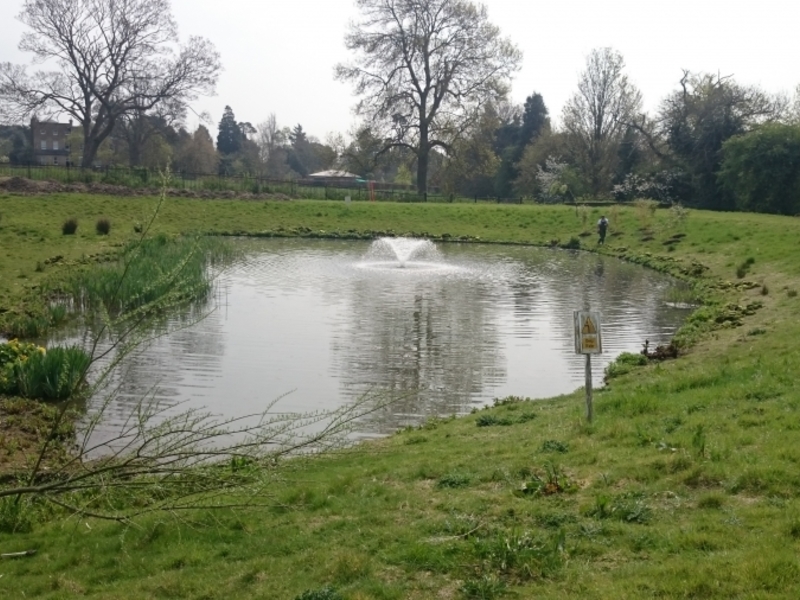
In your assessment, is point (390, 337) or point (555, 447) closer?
point (555, 447)

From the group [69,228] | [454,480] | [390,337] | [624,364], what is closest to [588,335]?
[454,480]

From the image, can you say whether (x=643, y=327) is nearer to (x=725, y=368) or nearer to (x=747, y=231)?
(x=725, y=368)

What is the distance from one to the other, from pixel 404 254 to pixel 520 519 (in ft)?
92.5

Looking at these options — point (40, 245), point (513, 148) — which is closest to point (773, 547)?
point (40, 245)

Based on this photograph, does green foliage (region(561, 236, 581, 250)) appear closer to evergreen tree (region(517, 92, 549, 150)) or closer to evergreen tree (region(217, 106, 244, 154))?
evergreen tree (region(517, 92, 549, 150))

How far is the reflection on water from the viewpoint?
41.3 ft

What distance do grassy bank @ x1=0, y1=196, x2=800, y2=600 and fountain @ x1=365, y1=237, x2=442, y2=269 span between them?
19839mm

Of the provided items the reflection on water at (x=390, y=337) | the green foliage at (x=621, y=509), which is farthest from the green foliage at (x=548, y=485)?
the reflection on water at (x=390, y=337)

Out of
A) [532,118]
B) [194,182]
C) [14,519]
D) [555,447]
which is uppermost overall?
[532,118]

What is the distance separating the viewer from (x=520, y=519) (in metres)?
6.01

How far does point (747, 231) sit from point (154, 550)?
102 ft

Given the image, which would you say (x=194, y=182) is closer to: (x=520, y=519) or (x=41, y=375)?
(x=41, y=375)

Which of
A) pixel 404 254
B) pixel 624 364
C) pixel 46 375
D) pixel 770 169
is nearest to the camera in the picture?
pixel 46 375

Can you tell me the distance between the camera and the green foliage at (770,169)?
43.8 m
